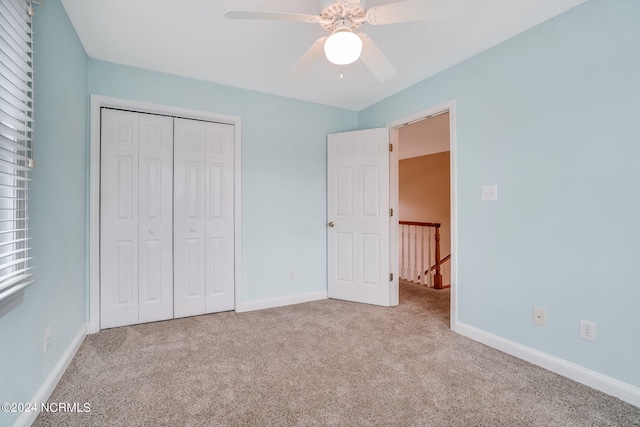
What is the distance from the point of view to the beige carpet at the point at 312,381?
58.1 inches

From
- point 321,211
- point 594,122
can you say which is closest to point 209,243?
point 321,211

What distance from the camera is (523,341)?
6.86 ft

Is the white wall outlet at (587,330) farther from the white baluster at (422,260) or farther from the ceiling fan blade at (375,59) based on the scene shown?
the white baluster at (422,260)

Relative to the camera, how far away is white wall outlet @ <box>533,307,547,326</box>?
6.51 ft

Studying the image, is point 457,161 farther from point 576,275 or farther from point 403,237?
point 403,237

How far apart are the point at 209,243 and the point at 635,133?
3.31 metres

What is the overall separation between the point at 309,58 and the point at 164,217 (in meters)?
2.03

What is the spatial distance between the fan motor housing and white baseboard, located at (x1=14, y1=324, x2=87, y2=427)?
241cm

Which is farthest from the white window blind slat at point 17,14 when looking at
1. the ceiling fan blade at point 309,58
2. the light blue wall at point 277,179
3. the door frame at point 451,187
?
the door frame at point 451,187

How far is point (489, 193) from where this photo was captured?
233cm

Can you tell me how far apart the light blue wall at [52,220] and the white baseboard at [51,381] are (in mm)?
38

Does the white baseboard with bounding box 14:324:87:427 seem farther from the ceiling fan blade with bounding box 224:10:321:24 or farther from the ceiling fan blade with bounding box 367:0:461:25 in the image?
the ceiling fan blade with bounding box 367:0:461:25

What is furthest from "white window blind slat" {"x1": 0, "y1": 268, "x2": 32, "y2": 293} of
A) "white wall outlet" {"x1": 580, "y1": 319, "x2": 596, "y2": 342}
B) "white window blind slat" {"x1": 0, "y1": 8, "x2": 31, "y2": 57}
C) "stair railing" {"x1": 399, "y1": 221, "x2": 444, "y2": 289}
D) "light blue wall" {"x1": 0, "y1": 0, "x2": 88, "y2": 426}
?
"stair railing" {"x1": 399, "y1": 221, "x2": 444, "y2": 289}

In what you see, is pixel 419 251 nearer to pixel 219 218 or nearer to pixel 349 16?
pixel 219 218
